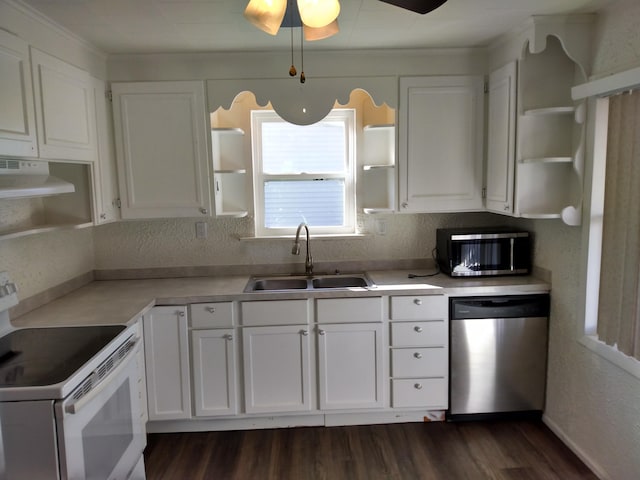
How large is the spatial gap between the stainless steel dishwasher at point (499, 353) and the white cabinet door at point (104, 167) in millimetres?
2134

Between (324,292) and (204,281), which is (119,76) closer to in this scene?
(204,281)

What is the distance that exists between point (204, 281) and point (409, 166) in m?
1.54

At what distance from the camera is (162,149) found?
2.82 m

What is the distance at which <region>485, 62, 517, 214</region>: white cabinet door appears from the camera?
2.55 m

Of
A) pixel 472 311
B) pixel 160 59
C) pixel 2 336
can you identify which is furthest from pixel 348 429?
pixel 160 59

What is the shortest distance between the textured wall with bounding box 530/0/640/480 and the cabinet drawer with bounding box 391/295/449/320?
26.0 inches

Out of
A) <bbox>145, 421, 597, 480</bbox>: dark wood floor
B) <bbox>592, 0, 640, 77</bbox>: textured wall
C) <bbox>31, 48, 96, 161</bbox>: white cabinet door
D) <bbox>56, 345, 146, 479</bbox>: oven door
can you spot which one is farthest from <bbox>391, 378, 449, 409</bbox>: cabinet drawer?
<bbox>31, 48, 96, 161</bbox>: white cabinet door

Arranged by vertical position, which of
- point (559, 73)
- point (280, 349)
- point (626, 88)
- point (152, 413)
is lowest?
point (152, 413)

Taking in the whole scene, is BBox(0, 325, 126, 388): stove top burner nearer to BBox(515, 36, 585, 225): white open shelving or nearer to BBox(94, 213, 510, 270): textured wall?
BBox(94, 213, 510, 270): textured wall

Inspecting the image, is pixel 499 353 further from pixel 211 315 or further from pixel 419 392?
pixel 211 315

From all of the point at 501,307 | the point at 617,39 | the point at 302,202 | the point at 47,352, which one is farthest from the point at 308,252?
the point at 617,39

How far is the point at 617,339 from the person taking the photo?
2.14 meters

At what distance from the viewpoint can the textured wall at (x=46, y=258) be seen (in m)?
2.33

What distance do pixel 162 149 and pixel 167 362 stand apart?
129 cm
